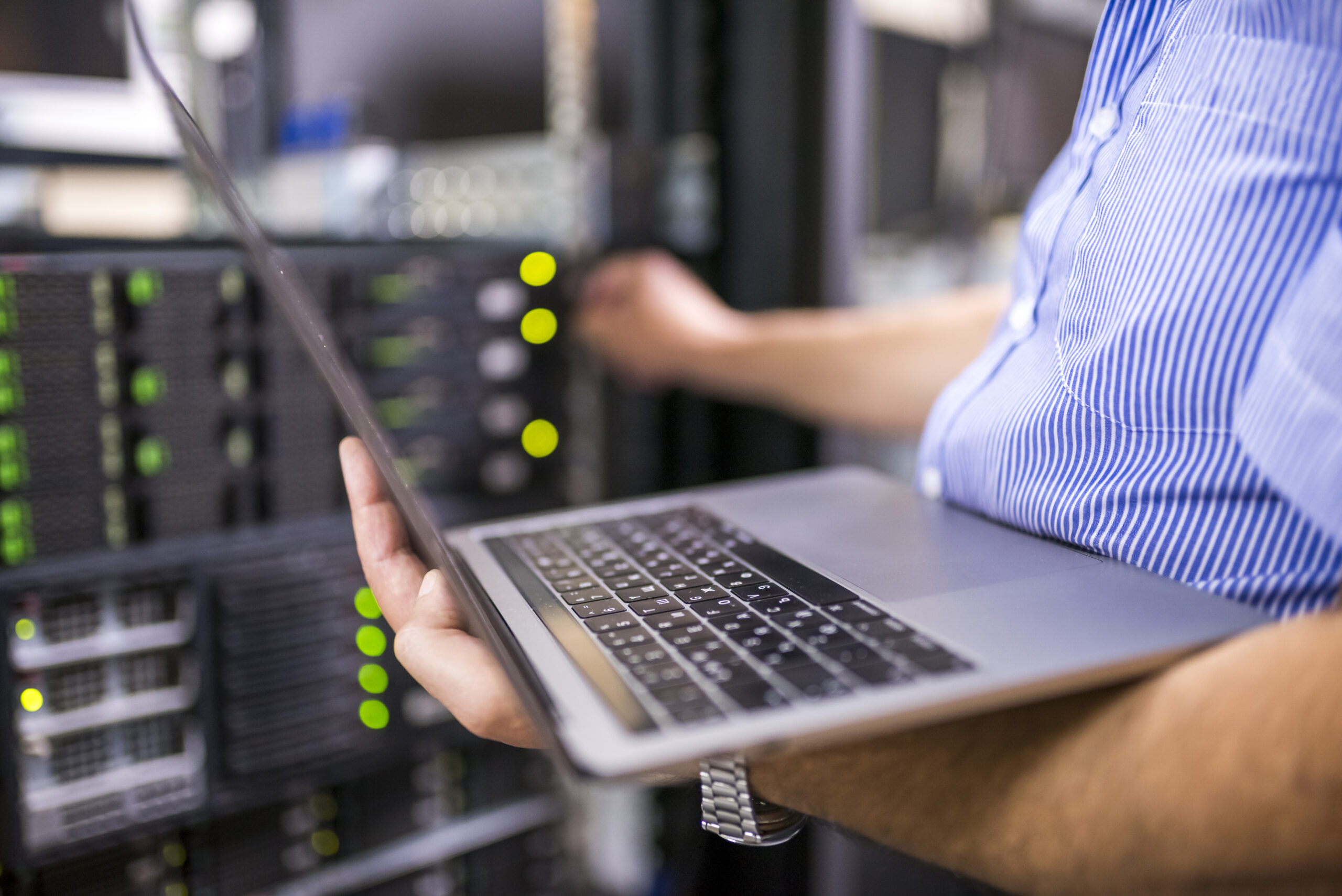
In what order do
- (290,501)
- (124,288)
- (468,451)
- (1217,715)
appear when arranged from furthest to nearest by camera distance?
(468,451), (290,501), (124,288), (1217,715)

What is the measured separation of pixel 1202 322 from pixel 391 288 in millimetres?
805

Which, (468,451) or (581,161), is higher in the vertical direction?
(581,161)

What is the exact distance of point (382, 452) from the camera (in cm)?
45

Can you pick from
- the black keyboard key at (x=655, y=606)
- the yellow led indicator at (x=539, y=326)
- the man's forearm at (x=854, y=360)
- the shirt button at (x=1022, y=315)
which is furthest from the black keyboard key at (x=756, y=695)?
the yellow led indicator at (x=539, y=326)

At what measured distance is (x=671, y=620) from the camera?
48cm

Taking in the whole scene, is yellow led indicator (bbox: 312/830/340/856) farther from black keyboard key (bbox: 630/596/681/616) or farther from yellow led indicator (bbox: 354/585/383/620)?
black keyboard key (bbox: 630/596/681/616)

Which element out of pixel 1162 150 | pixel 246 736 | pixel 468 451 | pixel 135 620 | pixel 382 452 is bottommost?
pixel 246 736

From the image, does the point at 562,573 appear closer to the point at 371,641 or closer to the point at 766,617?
the point at 766,617

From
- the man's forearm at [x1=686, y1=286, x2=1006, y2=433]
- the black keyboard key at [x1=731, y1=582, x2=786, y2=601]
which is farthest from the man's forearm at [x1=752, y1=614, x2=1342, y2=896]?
the man's forearm at [x1=686, y1=286, x2=1006, y2=433]

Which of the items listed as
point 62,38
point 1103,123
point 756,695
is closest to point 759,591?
point 756,695

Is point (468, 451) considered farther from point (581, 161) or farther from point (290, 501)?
point (581, 161)

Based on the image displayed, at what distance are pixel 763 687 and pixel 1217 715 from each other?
0.62ft

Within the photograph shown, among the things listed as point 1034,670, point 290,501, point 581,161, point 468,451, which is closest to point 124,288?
point 290,501

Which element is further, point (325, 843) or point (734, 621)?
point (325, 843)
